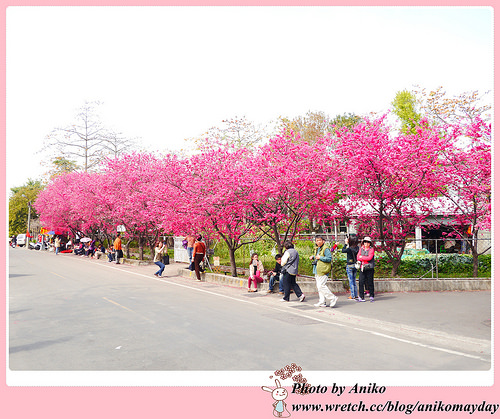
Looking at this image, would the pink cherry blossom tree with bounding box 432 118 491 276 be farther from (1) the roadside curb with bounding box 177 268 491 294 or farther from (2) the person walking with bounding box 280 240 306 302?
(2) the person walking with bounding box 280 240 306 302

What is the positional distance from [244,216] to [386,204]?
5.14 meters

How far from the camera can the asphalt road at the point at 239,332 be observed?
6.79m

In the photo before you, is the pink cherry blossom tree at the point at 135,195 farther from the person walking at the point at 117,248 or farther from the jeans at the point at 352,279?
the jeans at the point at 352,279

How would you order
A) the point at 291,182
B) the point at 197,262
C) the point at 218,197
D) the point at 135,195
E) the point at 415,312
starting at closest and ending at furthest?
the point at 415,312
the point at 291,182
the point at 218,197
the point at 197,262
the point at 135,195

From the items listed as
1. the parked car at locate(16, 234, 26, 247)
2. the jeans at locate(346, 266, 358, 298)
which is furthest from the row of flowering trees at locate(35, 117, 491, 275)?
the parked car at locate(16, 234, 26, 247)

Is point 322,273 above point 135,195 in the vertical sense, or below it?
below

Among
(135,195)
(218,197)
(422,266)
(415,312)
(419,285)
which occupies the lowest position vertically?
(415,312)

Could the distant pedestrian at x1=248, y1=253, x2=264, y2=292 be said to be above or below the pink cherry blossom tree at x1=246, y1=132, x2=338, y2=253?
below

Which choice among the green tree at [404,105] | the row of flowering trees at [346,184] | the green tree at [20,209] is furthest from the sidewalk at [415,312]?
the green tree at [20,209]

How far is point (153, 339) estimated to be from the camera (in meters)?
8.18

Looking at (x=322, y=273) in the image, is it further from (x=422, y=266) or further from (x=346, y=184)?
(x=422, y=266)

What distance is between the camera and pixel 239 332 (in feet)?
28.7

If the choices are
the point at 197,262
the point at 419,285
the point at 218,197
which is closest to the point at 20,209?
the point at 197,262

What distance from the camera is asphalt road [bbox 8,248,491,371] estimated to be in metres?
6.79
